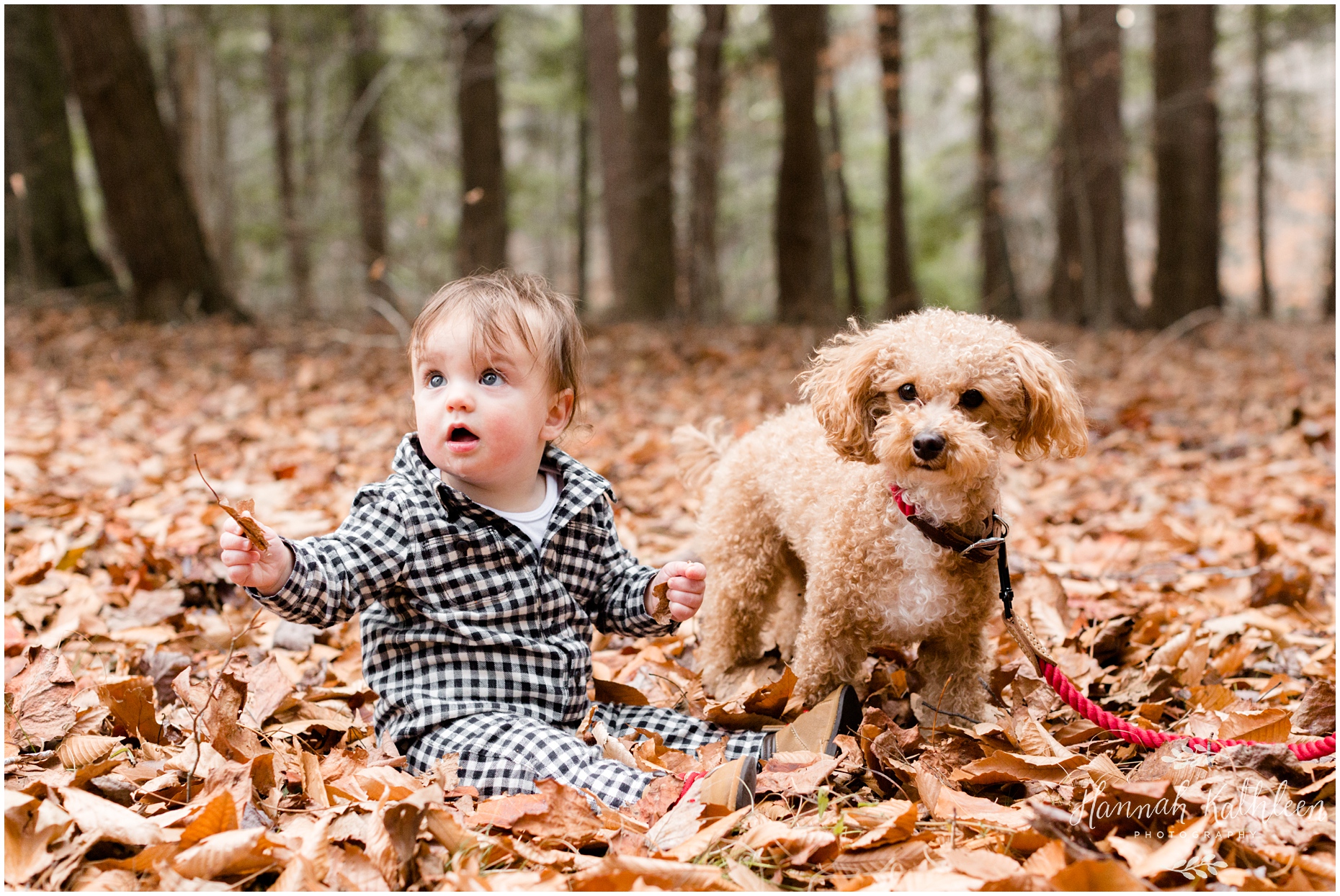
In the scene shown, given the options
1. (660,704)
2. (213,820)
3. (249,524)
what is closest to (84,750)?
(213,820)

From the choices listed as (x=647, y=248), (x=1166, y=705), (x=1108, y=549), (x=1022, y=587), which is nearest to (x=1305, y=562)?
(x=1108, y=549)

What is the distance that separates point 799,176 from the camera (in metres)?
11.6

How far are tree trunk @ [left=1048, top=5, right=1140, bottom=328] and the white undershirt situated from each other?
1174 cm

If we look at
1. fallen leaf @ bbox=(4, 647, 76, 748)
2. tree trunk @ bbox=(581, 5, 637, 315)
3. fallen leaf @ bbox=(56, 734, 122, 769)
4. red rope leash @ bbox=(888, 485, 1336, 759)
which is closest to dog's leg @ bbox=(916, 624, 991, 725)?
red rope leash @ bbox=(888, 485, 1336, 759)

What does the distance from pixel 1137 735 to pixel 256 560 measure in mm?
2190

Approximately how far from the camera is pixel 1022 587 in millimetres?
3855

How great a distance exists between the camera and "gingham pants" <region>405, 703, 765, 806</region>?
7.55 ft

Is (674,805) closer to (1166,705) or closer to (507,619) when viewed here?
(507,619)

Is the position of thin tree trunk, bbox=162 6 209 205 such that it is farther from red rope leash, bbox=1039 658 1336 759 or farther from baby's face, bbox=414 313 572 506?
red rope leash, bbox=1039 658 1336 759

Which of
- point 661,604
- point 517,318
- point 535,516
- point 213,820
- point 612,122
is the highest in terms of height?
point 612,122

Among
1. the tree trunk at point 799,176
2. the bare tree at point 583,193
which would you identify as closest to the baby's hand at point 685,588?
the tree trunk at point 799,176

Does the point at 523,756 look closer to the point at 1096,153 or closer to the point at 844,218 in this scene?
the point at 844,218

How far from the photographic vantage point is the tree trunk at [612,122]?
557 inches

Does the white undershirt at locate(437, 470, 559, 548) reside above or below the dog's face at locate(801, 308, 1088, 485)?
below
